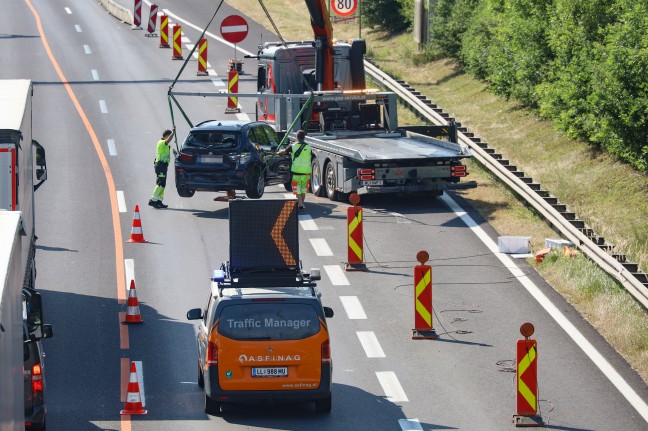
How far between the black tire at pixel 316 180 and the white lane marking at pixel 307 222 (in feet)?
5.69

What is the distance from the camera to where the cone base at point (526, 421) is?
15.5 meters

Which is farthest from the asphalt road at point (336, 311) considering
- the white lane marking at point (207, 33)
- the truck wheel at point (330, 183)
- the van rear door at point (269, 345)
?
the white lane marking at point (207, 33)

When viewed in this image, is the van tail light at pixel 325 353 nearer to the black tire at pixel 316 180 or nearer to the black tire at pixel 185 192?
the black tire at pixel 185 192

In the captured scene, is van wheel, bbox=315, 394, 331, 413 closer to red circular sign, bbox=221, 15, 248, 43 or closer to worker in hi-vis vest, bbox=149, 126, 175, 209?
worker in hi-vis vest, bbox=149, 126, 175, 209

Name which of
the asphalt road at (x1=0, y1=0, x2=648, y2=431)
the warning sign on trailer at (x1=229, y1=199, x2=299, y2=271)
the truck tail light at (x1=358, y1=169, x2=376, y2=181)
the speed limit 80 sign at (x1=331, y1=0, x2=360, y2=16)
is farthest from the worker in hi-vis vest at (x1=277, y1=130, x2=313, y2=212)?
the speed limit 80 sign at (x1=331, y1=0, x2=360, y2=16)

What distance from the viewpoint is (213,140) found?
26.5m

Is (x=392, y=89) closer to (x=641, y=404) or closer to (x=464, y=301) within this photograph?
(x=464, y=301)

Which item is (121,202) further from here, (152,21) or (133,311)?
(152,21)

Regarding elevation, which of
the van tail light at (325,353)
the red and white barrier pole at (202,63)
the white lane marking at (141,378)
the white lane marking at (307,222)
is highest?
the red and white barrier pole at (202,63)

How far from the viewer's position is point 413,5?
148 feet

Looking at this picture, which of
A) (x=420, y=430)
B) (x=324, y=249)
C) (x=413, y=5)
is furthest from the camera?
(x=413, y=5)

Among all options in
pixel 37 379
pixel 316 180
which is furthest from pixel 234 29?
A: pixel 37 379

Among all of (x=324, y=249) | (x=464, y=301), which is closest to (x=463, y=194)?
(x=324, y=249)

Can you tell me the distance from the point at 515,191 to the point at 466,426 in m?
12.0
